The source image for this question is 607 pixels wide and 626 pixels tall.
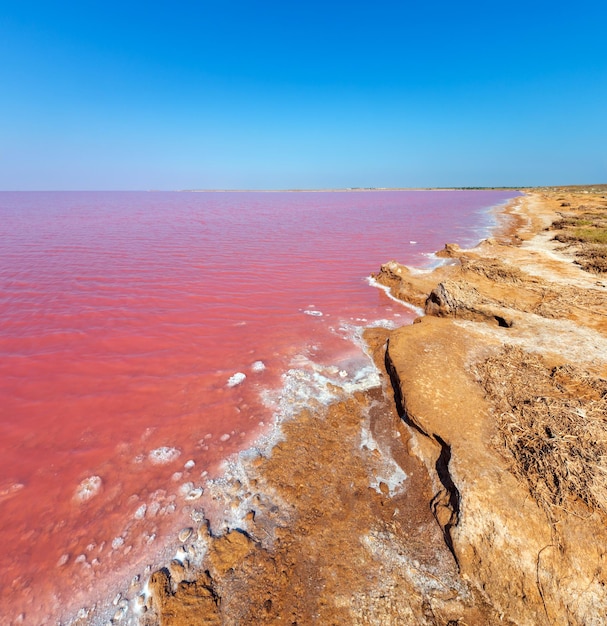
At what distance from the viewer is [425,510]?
354 centimetres

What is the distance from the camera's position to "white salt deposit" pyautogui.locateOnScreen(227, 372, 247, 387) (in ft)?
19.2

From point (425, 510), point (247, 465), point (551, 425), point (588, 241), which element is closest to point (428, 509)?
point (425, 510)

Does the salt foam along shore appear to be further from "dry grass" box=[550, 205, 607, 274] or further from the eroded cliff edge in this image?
"dry grass" box=[550, 205, 607, 274]

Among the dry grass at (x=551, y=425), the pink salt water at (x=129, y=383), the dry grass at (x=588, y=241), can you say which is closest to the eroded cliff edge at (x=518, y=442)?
the dry grass at (x=551, y=425)

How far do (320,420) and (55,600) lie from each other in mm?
3397

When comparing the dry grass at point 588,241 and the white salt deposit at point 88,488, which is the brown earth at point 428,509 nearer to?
the white salt deposit at point 88,488

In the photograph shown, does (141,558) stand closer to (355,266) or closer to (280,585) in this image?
(280,585)

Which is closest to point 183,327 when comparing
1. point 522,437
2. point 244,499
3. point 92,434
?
point 92,434

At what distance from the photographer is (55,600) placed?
288cm

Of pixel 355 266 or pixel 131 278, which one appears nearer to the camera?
pixel 131 278

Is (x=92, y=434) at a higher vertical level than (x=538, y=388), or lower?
lower

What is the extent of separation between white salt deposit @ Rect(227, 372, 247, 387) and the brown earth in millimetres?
1526

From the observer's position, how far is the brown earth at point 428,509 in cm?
271

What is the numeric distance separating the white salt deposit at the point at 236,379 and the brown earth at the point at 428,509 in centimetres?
153
